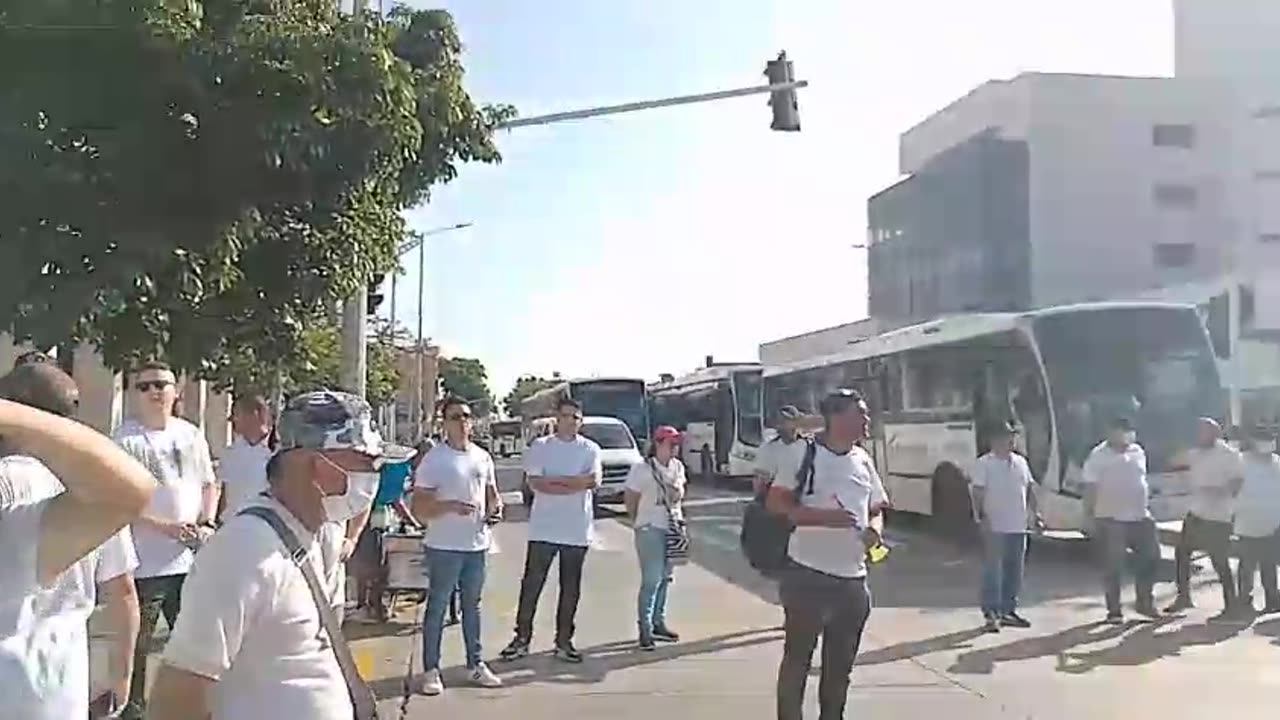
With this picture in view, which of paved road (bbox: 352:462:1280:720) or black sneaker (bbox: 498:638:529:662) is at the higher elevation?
black sneaker (bbox: 498:638:529:662)

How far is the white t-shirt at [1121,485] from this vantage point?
13938 millimetres

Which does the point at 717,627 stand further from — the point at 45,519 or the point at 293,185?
the point at 45,519

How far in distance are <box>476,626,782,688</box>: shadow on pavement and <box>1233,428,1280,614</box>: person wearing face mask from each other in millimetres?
4353

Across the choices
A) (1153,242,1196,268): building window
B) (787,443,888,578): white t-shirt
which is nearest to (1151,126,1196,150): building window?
(1153,242,1196,268): building window

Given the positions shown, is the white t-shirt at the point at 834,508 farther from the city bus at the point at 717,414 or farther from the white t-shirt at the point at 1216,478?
the city bus at the point at 717,414

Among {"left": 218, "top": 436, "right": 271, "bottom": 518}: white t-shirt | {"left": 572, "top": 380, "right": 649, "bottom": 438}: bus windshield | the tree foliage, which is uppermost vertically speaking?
the tree foliage

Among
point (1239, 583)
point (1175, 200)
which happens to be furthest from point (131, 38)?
point (1175, 200)

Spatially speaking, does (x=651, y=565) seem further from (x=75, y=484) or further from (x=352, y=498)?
(x=75, y=484)

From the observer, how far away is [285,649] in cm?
371

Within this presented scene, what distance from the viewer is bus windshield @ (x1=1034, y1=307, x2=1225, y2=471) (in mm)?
19438

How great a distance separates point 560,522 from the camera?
1110 centimetres

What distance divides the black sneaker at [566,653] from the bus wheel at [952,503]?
1158cm

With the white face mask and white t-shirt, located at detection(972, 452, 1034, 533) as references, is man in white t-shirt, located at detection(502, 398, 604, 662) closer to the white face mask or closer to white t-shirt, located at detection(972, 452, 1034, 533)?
white t-shirt, located at detection(972, 452, 1034, 533)

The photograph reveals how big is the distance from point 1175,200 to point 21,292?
7879 cm
